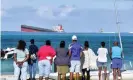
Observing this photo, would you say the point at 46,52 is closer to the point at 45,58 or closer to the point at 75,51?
the point at 45,58

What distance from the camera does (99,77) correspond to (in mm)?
19484

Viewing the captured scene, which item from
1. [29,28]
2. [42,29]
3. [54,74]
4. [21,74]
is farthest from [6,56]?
[42,29]

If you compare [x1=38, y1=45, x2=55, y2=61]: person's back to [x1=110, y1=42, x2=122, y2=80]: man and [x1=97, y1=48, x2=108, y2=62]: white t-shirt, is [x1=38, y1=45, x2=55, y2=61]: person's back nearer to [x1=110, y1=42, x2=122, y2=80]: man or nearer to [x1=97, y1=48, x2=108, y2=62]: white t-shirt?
[x1=97, y1=48, x2=108, y2=62]: white t-shirt

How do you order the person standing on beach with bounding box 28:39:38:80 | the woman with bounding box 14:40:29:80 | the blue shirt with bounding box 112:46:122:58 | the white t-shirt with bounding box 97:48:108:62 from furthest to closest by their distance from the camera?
the white t-shirt with bounding box 97:48:108:62
the person standing on beach with bounding box 28:39:38:80
the blue shirt with bounding box 112:46:122:58
the woman with bounding box 14:40:29:80

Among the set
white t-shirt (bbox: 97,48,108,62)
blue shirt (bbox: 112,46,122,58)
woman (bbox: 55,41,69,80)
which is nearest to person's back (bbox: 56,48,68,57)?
woman (bbox: 55,41,69,80)

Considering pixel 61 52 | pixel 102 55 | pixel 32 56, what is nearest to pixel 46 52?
pixel 61 52

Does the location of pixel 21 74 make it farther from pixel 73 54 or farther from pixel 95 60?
pixel 95 60

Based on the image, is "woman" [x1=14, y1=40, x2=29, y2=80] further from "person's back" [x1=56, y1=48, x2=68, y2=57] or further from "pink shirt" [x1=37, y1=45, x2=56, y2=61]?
"person's back" [x1=56, y1=48, x2=68, y2=57]

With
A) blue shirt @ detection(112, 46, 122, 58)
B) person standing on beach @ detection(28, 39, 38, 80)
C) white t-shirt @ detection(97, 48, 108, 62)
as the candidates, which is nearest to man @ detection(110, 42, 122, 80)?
blue shirt @ detection(112, 46, 122, 58)

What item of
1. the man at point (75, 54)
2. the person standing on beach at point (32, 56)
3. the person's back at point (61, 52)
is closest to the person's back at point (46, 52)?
the person's back at point (61, 52)

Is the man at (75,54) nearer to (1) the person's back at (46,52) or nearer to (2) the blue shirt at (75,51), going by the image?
(2) the blue shirt at (75,51)

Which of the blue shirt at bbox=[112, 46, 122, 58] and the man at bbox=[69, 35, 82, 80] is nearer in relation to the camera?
the man at bbox=[69, 35, 82, 80]

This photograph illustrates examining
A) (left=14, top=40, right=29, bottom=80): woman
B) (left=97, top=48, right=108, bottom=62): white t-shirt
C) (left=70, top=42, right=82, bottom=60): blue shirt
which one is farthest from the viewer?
(left=97, top=48, right=108, bottom=62): white t-shirt

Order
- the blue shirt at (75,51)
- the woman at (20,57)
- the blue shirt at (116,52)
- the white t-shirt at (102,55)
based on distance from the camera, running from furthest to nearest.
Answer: the white t-shirt at (102,55) < the blue shirt at (116,52) < the blue shirt at (75,51) < the woman at (20,57)
